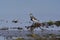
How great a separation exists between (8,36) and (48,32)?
62.8 inches

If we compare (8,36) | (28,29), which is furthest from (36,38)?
→ (8,36)

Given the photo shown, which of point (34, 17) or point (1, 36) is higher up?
point (34, 17)

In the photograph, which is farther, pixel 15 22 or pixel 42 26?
pixel 15 22

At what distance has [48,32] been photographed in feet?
41.8

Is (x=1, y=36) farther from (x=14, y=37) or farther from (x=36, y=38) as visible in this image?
(x=36, y=38)

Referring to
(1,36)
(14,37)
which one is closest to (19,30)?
(14,37)

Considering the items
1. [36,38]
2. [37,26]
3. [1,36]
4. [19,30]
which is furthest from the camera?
[1,36]

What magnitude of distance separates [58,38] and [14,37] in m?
1.72

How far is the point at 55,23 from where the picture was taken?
11859mm

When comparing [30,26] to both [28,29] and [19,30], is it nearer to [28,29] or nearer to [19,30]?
[28,29]

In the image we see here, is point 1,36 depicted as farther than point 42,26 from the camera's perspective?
Yes

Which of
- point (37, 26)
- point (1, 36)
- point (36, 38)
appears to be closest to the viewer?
point (37, 26)

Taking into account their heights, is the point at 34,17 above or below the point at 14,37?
above

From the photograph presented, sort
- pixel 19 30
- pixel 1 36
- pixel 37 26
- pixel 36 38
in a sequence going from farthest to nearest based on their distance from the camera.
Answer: pixel 1 36 → pixel 19 30 → pixel 36 38 → pixel 37 26
